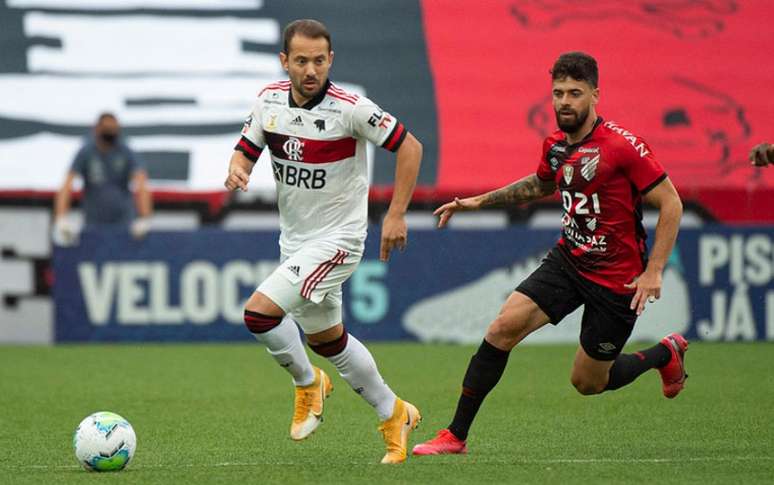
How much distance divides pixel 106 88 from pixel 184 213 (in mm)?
3635

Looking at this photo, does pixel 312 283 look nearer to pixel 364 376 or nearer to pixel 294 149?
pixel 364 376

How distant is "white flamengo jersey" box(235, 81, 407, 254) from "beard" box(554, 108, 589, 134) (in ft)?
2.61

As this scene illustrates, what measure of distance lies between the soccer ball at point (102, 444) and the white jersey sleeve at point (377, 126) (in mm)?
1844

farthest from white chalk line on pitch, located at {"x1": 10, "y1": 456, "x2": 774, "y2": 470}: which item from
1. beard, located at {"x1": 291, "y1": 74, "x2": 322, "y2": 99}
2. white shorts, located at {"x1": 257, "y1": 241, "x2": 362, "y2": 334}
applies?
beard, located at {"x1": 291, "y1": 74, "x2": 322, "y2": 99}

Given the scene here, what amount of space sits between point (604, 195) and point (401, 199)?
3.45ft

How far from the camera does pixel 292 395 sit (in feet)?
33.6

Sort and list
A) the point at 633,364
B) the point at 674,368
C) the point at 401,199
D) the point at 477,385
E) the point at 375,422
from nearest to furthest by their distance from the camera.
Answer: the point at 401,199 < the point at 477,385 < the point at 633,364 < the point at 674,368 < the point at 375,422

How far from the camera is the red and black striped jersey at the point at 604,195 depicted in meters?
6.93

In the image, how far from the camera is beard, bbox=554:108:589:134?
697cm

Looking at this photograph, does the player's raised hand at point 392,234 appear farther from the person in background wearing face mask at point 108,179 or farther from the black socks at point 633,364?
the person in background wearing face mask at point 108,179

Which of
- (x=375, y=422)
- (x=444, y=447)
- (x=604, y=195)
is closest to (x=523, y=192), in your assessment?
(x=604, y=195)

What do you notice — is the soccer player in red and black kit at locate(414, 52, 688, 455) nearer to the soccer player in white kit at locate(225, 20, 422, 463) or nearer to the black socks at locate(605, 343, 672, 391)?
the black socks at locate(605, 343, 672, 391)

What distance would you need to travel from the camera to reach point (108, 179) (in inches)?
567

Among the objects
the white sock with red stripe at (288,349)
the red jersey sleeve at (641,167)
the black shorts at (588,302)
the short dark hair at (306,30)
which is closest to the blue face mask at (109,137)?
the white sock with red stripe at (288,349)
